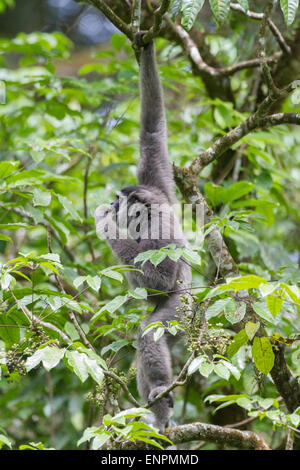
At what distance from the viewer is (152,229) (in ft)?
18.2

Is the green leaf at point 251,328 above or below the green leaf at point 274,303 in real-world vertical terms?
below

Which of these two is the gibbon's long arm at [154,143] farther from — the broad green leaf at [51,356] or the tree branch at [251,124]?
the broad green leaf at [51,356]

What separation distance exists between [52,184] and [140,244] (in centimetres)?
214

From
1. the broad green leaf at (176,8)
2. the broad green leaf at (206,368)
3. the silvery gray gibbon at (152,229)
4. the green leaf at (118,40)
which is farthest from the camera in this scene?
the green leaf at (118,40)

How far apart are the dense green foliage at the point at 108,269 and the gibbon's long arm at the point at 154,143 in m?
0.43

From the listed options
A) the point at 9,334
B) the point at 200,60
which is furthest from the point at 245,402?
the point at 200,60

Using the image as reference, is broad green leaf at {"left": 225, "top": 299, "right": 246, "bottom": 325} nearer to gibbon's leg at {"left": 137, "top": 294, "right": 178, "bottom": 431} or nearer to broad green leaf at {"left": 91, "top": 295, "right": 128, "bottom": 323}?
broad green leaf at {"left": 91, "top": 295, "right": 128, "bottom": 323}

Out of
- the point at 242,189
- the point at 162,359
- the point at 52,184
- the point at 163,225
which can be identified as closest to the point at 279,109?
the point at 242,189

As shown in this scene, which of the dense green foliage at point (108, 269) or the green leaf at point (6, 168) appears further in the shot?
the green leaf at point (6, 168)

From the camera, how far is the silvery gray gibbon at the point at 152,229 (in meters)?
4.95

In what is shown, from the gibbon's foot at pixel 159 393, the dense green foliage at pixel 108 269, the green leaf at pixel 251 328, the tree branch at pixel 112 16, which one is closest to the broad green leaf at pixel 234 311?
the dense green foliage at pixel 108 269

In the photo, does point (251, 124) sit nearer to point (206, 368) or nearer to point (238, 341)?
point (238, 341)

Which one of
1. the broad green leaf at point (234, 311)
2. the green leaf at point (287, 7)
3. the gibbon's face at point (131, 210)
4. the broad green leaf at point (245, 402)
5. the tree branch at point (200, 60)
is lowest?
the broad green leaf at point (245, 402)

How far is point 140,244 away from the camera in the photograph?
560 centimetres
